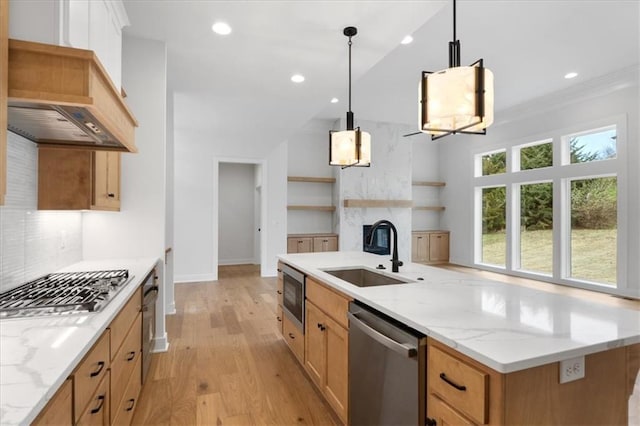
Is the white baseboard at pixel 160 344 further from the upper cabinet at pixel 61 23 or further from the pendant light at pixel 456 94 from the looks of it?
the pendant light at pixel 456 94

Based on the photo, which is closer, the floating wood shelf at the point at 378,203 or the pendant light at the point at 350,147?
the pendant light at the point at 350,147

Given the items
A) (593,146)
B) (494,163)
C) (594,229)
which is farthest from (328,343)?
(494,163)

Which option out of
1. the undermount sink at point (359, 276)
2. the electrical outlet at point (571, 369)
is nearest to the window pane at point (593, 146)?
the undermount sink at point (359, 276)

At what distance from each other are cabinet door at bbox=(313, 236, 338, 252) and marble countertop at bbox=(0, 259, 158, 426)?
568cm

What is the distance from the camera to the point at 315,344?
7.65 ft

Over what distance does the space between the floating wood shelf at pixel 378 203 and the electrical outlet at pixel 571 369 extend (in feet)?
20.2

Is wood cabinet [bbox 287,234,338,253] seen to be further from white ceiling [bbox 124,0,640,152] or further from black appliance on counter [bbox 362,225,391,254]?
white ceiling [bbox 124,0,640,152]

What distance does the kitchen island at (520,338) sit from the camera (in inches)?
38.9

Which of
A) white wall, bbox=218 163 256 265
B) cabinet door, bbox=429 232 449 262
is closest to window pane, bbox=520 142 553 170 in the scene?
cabinet door, bbox=429 232 449 262

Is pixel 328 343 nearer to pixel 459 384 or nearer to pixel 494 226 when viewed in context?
pixel 459 384

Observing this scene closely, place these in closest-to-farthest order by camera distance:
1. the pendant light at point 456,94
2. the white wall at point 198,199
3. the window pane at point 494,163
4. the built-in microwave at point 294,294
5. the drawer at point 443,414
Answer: the drawer at point 443,414 < the pendant light at point 456,94 < the built-in microwave at point 294,294 < the white wall at point 198,199 < the window pane at point 494,163

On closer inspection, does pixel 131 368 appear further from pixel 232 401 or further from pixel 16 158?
pixel 16 158

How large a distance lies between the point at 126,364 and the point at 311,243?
5.49 meters

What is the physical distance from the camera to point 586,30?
3.73 m
